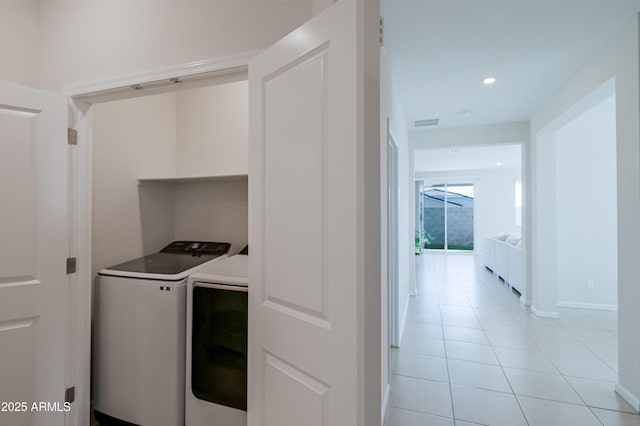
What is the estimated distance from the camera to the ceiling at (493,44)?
79.2 inches

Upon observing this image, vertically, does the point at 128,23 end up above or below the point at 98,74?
above

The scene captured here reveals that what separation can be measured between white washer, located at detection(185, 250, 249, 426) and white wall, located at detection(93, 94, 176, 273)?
962 mm

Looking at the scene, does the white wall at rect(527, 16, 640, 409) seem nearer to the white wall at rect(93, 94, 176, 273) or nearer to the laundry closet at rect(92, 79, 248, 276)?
the laundry closet at rect(92, 79, 248, 276)

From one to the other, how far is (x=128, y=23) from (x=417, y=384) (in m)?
3.14

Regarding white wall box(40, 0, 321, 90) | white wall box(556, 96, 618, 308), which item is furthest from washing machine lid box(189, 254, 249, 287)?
white wall box(556, 96, 618, 308)

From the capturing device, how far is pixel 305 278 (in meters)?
1.01

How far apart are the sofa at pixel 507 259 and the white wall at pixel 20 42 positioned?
582 centimetres

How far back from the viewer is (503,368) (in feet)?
8.57

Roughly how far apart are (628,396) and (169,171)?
405 cm

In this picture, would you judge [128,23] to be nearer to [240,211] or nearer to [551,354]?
[240,211]

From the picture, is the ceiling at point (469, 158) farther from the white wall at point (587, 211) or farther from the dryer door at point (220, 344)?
the dryer door at point (220, 344)

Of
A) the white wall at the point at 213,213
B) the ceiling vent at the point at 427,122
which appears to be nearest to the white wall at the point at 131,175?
the white wall at the point at 213,213

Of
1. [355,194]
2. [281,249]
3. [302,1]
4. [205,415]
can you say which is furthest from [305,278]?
[205,415]

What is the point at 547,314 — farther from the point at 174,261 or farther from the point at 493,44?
the point at 174,261
